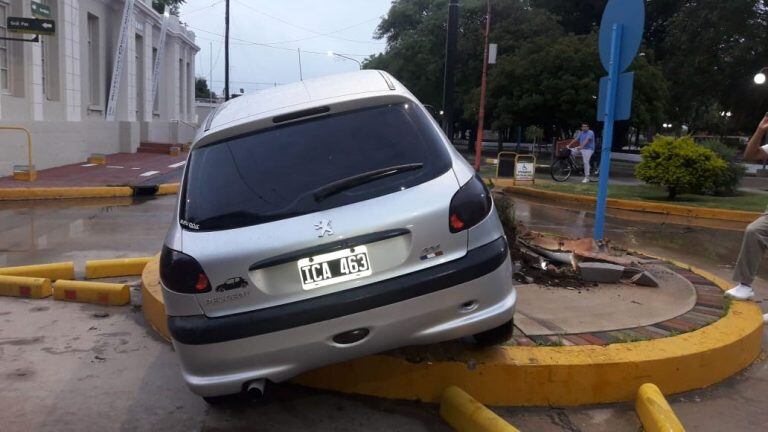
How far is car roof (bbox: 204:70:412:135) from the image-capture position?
10.6 ft

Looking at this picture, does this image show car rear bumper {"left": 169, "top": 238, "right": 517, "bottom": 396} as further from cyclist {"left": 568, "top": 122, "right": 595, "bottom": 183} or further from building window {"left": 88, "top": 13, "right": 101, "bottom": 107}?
building window {"left": 88, "top": 13, "right": 101, "bottom": 107}

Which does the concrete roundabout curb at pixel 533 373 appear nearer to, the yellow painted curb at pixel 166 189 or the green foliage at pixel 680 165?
the green foliage at pixel 680 165

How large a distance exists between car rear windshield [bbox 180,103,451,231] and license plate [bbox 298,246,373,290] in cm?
23

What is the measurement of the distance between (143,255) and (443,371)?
4818 millimetres

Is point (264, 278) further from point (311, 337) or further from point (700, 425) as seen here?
point (700, 425)

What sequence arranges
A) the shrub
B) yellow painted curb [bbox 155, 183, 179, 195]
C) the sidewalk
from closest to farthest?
yellow painted curb [bbox 155, 183, 179, 195] → the sidewalk → the shrub

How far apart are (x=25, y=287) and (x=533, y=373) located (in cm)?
440

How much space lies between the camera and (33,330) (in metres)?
4.68

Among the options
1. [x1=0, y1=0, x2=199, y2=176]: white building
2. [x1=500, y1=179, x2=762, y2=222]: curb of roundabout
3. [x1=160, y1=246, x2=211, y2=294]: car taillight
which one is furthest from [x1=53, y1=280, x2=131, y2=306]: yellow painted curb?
[x1=0, y1=0, x2=199, y2=176]: white building

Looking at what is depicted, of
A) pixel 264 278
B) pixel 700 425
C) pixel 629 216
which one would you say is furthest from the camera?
pixel 629 216

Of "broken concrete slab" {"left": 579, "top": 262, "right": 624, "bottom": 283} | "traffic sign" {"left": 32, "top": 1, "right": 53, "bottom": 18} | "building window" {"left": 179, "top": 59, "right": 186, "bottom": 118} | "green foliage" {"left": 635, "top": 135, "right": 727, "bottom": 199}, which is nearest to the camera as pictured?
"broken concrete slab" {"left": 579, "top": 262, "right": 624, "bottom": 283}

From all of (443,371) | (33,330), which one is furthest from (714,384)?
(33,330)

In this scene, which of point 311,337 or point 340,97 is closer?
point 311,337

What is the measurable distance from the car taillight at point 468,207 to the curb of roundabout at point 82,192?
9884mm
